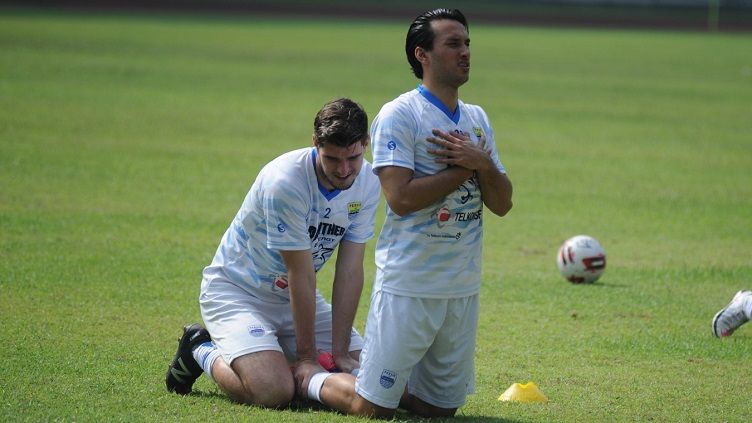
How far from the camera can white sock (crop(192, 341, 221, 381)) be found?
7.05 m

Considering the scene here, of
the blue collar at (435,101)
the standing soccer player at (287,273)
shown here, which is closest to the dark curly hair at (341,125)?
the standing soccer player at (287,273)

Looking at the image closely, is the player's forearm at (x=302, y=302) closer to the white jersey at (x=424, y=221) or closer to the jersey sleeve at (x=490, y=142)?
the white jersey at (x=424, y=221)

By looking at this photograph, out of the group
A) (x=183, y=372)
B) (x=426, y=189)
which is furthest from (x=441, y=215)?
(x=183, y=372)

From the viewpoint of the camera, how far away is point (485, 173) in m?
6.20

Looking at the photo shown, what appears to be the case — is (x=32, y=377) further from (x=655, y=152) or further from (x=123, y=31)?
(x=123, y=31)

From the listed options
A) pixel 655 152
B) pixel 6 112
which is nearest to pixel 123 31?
pixel 6 112

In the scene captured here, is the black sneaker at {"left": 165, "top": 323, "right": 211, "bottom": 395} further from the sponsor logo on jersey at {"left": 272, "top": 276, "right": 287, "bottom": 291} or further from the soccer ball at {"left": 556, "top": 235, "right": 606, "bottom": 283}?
the soccer ball at {"left": 556, "top": 235, "right": 606, "bottom": 283}

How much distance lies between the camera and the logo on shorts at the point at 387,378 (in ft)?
20.9

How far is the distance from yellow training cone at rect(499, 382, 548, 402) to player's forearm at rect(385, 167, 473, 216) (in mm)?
1614

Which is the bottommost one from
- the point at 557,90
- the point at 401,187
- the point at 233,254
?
the point at 557,90

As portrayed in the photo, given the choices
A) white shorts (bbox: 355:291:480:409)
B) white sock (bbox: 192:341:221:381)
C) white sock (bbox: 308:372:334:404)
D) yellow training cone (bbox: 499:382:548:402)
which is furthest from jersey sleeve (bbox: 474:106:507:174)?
white sock (bbox: 192:341:221:381)

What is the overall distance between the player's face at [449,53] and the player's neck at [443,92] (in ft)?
0.13

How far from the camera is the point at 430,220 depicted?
6324 mm

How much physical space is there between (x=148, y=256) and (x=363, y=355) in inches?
209
